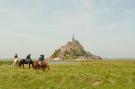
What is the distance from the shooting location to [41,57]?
49.0 m

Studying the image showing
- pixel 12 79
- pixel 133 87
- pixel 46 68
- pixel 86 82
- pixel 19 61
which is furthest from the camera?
pixel 19 61

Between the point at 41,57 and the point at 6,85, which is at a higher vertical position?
the point at 41,57

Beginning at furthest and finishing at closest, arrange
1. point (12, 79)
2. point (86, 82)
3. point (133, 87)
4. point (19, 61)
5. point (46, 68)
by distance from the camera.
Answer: point (19, 61) < point (46, 68) < point (12, 79) < point (86, 82) < point (133, 87)

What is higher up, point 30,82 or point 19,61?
point 19,61

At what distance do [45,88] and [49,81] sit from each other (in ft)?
7.44

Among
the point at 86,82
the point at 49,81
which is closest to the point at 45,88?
the point at 49,81

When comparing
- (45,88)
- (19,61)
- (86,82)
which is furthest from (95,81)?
(19,61)

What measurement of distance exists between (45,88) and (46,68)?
14.5m

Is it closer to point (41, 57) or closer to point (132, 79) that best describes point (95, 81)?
point (132, 79)

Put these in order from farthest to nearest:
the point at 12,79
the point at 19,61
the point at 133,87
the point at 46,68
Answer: the point at 19,61, the point at 46,68, the point at 12,79, the point at 133,87

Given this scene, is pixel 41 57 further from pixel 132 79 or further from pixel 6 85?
pixel 132 79

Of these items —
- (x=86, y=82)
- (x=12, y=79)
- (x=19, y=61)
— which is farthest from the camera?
(x=19, y=61)

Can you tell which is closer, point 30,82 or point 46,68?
point 30,82

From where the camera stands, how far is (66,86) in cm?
3444
